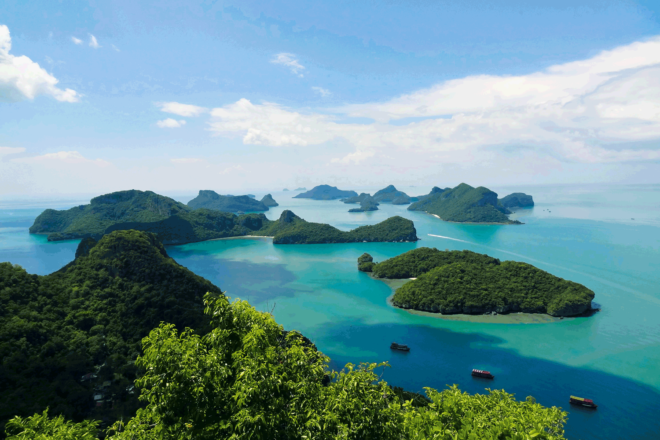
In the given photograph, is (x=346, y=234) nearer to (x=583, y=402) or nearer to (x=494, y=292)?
(x=494, y=292)

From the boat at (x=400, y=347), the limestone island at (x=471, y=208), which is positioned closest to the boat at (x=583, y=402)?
the boat at (x=400, y=347)

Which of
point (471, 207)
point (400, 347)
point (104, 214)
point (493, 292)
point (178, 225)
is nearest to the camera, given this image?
point (400, 347)

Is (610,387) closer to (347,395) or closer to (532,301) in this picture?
(532,301)

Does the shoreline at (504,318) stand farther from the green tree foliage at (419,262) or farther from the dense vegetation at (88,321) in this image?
the dense vegetation at (88,321)

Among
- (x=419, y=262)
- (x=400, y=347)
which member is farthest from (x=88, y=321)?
(x=419, y=262)

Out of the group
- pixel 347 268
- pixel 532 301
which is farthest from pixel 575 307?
pixel 347 268

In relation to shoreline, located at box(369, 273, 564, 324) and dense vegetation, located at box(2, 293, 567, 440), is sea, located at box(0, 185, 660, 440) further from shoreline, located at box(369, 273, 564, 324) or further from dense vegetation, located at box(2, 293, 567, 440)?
dense vegetation, located at box(2, 293, 567, 440)
